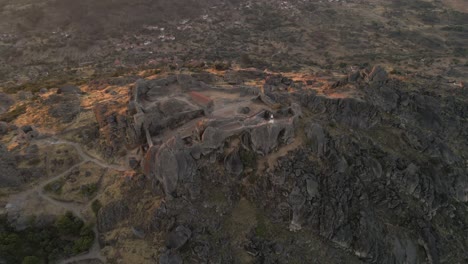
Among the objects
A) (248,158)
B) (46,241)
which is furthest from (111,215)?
(248,158)

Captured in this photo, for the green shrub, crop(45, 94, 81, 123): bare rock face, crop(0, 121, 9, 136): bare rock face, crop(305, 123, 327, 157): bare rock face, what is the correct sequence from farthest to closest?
1. crop(45, 94, 81, 123): bare rock face
2. crop(0, 121, 9, 136): bare rock face
3. crop(305, 123, 327, 157): bare rock face
4. the green shrub

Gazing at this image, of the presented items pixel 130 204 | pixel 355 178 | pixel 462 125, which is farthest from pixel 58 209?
pixel 462 125

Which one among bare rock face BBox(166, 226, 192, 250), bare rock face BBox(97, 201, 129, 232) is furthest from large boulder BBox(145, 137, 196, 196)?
bare rock face BBox(97, 201, 129, 232)

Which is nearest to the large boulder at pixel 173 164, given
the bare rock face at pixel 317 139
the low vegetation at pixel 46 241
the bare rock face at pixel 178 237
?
the bare rock face at pixel 178 237

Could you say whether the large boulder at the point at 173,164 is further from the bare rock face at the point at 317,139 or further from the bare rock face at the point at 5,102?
the bare rock face at the point at 5,102

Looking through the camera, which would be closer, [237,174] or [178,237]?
[178,237]

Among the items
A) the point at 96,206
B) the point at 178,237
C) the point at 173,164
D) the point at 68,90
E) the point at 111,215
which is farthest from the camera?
the point at 68,90

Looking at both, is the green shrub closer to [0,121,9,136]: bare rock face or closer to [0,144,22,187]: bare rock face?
[0,144,22,187]: bare rock face

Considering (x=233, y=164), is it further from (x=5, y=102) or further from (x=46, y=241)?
(x=5, y=102)

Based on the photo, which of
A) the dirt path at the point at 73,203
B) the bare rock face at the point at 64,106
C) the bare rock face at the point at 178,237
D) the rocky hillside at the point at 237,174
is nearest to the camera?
the bare rock face at the point at 178,237

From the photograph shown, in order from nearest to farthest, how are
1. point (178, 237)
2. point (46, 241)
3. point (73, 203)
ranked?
1. point (178, 237)
2. point (46, 241)
3. point (73, 203)

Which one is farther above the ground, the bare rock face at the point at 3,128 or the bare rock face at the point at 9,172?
the bare rock face at the point at 9,172

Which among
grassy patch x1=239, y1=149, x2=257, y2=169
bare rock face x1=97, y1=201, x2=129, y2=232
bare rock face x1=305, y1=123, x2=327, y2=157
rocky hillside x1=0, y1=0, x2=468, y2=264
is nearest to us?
rocky hillside x1=0, y1=0, x2=468, y2=264
